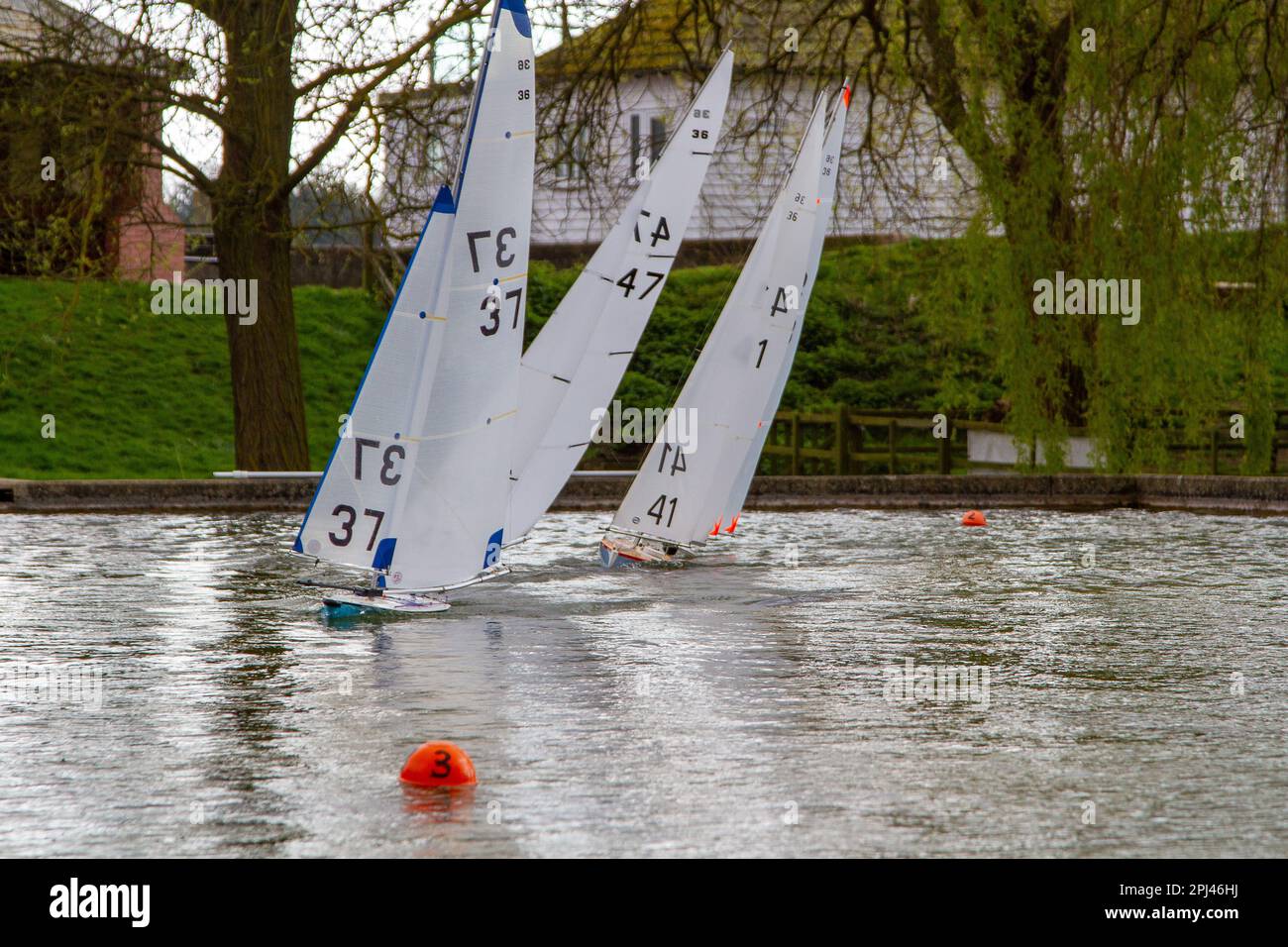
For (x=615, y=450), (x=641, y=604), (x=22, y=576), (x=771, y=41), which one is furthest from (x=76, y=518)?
(x=615, y=450)

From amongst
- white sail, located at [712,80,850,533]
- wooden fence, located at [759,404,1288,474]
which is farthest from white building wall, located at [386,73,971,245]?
white sail, located at [712,80,850,533]

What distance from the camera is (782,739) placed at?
8234 mm

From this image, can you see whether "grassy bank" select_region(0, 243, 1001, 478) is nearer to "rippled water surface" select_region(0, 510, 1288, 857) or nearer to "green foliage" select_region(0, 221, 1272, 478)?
"green foliage" select_region(0, 221, 1272, 478)

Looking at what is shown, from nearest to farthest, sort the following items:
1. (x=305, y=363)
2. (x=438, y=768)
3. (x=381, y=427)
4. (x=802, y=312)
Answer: (x=438, y=768) < (x=381, y=427) < (x=802, y=312) < (x=305, y=363)

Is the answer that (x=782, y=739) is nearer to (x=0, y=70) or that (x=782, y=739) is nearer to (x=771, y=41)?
(x=0, y=70)

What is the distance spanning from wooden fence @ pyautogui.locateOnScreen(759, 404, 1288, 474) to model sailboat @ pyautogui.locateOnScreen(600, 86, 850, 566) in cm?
1036

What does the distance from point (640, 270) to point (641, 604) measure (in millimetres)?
3581

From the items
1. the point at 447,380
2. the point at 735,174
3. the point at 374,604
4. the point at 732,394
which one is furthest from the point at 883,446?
the point at 447,380

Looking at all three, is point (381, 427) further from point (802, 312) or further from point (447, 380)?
point (802, 312)

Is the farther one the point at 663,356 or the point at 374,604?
the point at 663,356

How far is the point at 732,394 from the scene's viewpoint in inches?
652

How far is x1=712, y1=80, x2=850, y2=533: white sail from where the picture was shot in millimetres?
17172

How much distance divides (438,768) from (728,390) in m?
9.54
